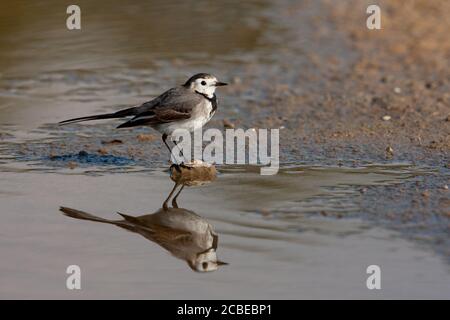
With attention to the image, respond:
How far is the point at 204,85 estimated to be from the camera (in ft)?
27.1

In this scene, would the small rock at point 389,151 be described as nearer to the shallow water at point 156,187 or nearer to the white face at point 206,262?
the shallow water at point 156,187

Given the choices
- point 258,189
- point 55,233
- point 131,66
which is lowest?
point 55,233

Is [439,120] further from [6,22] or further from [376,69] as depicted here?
[6,22]

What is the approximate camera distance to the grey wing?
7.98 metres

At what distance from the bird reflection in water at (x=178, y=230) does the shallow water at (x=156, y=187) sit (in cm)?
7

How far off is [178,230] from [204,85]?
2164mm

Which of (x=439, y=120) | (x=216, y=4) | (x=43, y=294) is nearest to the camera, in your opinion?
(x=43, y=294)

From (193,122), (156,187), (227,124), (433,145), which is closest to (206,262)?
(156,187)

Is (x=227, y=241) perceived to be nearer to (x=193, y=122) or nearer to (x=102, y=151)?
(x=193, y=122)

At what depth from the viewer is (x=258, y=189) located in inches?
285

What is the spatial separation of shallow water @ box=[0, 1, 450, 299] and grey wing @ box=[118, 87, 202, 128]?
0.39 meters

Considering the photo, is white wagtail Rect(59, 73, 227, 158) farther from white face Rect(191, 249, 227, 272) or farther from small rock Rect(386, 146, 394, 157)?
white face Rect(191, 249, 227, 272)

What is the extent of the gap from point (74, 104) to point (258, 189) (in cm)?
359

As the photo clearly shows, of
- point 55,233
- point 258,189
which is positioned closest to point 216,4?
point 258,189
